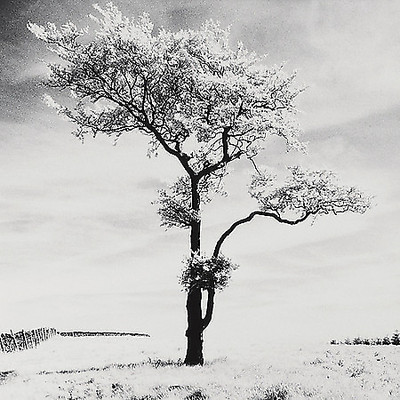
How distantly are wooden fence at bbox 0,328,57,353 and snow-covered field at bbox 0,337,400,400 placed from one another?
43.5 ft

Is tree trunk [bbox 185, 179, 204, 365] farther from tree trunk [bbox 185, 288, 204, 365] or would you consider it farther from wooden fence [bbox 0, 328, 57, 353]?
wooden fence [bbox 0, 328, 57, 353]

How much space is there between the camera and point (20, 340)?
4469 cm

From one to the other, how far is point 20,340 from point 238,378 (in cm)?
3078

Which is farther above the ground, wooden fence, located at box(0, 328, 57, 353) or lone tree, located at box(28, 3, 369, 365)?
lone tree, located at box(28, 3, 369, 365)

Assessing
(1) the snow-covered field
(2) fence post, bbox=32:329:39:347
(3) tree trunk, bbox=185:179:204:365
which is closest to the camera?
(1) the snow-covered field

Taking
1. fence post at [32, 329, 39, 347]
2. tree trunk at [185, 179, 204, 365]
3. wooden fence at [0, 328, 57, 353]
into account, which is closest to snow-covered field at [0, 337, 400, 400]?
tree trunk at [185, 179, 204, 365]

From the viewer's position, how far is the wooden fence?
139ft

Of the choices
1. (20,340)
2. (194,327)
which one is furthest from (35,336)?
(194,327)

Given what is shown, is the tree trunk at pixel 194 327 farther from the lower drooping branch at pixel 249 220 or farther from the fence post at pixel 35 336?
the fence post at pixel 35 336

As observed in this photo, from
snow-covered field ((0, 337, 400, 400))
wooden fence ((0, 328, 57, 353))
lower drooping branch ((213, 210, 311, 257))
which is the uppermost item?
lower drooping branch ((213, 210, 311, 257))

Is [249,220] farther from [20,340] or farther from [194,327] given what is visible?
[20,340]

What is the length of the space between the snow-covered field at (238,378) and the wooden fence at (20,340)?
43.5 feet

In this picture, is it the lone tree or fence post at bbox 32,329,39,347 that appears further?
fence post at bbox 32,329,39,347

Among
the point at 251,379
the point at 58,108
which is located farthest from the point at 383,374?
the point at 58,108
